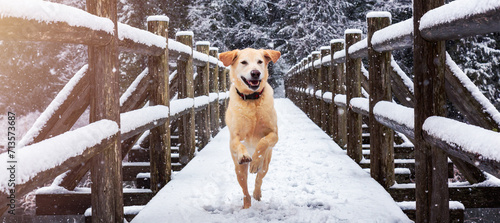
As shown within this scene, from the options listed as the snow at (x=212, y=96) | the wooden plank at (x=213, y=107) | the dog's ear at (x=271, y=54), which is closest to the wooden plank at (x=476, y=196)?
the dog's ear at (x=271, y=54)

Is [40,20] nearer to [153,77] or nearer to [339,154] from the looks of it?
[153,77]

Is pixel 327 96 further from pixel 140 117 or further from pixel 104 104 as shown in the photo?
pixel 104 104

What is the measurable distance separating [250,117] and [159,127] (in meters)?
1.24

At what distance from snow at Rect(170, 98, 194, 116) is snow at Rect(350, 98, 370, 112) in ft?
7.31

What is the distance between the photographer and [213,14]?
26.7m

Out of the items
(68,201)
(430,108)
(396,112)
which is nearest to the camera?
(430,108)

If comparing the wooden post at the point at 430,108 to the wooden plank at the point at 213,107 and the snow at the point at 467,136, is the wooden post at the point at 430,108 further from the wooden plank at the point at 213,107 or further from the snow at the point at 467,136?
the wooden plank at the point at 213,107

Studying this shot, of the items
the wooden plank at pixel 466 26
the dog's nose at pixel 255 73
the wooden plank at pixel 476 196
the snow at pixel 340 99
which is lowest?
the wooden plank at pixel 476 196

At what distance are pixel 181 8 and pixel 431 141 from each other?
78.7 ft

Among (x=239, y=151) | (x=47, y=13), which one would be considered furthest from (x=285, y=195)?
(x=47, y=13)

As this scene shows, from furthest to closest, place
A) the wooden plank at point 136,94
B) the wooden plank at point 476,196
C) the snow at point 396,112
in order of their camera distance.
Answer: the wooden plank at point 136,94
the wooden plank at point 476,196
the snow at point 396,112

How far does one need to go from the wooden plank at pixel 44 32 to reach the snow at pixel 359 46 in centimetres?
316

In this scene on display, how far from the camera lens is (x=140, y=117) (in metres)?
3.73

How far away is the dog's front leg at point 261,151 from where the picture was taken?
3.55 meters
